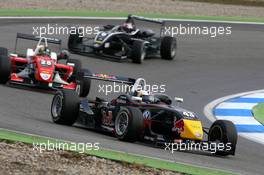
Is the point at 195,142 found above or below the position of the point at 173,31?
below

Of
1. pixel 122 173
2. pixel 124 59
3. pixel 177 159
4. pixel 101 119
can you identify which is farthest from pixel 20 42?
pixel 122 173

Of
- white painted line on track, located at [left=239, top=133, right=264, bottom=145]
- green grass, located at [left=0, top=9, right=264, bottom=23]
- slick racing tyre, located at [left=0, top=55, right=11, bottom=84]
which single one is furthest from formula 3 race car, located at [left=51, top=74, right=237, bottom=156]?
green grass, located at [left=0, top=9, right=264, bottom=23]

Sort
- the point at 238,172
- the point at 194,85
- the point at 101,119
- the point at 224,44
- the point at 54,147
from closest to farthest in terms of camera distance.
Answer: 1. the point at 54,147
2. the point at 238,172
3. the point at 101,119
4. the point at 194,85
5. the point at 224,44

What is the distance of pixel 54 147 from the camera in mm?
9883

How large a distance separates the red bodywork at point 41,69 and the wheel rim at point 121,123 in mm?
4529

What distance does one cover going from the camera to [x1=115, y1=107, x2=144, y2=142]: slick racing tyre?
1185cm

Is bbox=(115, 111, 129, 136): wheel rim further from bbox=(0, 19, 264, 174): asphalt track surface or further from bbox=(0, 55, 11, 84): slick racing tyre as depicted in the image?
bbox=(0, 55, 11, 84): slick racing tyre

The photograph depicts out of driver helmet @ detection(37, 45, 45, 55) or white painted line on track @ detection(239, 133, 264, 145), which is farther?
driver helmet @ detection(37, 45, 45, 55)

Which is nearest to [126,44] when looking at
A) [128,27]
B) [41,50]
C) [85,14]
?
[128,27]

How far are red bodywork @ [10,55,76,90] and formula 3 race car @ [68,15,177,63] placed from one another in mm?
4609

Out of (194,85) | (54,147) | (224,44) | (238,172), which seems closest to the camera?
(54,147)

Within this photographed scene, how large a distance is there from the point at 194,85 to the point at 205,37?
789 cm

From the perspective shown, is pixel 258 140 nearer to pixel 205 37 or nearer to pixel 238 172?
pixel 238 172

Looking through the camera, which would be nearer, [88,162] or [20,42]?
[88,162]
